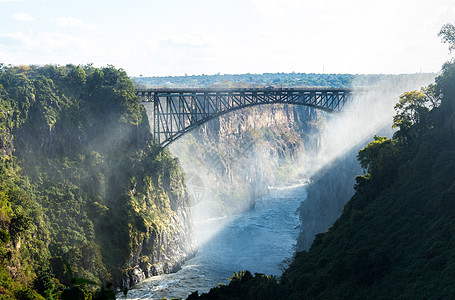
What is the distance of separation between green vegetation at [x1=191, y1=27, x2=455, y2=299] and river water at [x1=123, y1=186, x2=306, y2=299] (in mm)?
12801

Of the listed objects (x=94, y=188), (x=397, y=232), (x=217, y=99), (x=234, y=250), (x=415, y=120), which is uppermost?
(x=217, y=99)

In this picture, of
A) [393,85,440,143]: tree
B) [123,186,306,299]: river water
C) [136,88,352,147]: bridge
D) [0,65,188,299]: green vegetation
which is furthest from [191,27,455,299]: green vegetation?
[136,88,352,147]: bridge

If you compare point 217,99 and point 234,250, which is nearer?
point 217,99

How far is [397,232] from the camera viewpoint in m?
38.4

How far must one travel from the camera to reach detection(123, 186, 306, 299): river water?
215 feet

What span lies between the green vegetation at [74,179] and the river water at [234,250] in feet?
21.2

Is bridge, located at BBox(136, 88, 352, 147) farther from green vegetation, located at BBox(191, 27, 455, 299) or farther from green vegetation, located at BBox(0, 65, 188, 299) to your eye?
green vegetation, located at BBox(191, 27, 455, 299)

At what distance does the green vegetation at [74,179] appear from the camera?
52.2 meters

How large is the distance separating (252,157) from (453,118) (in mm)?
110338

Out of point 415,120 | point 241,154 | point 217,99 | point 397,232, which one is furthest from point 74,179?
point 241,154

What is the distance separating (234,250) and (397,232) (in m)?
52.5

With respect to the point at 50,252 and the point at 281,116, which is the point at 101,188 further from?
the point at 281,116

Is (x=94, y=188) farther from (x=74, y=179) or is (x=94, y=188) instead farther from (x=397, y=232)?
(x=397, y=232)

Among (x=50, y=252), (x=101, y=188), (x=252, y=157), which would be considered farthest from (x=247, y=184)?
(x=50, y=252)
